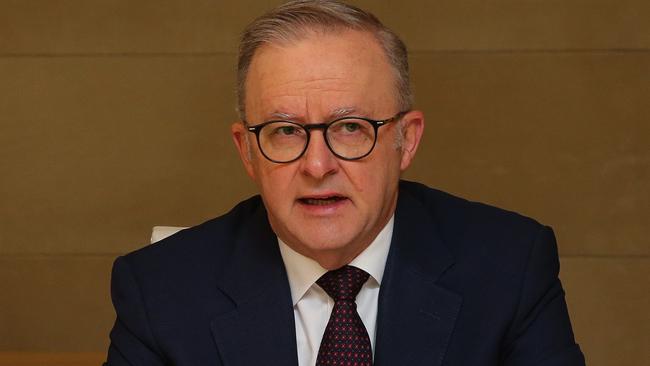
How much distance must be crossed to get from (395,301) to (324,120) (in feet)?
1.31

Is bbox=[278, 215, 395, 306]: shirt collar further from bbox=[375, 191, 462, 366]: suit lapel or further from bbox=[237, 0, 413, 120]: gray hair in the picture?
bbox=[237, 0, 413, 120]: gray hair

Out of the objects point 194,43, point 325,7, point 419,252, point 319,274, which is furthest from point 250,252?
point 194,43

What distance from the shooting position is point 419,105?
3502 mm

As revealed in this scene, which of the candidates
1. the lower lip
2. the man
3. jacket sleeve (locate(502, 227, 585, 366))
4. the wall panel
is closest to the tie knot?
the man

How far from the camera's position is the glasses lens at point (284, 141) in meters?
1.90

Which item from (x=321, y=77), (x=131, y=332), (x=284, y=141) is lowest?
(x=131, y=332)

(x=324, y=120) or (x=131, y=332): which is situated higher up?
(x=324, y=120)

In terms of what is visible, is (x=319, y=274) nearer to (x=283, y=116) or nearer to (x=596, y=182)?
(x=283, y=116)

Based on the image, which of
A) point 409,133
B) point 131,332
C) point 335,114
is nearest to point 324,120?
point 335,114

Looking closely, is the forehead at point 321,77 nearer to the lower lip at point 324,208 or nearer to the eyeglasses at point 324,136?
the eyeglasses at point 324,136

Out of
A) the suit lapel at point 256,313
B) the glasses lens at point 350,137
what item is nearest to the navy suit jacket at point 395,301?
the suit lapel at point 256,313

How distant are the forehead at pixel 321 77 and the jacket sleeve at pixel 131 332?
415 millimetres

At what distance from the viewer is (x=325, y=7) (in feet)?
6.61

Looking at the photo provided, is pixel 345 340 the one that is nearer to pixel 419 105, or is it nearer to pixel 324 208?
pixel 324 208
